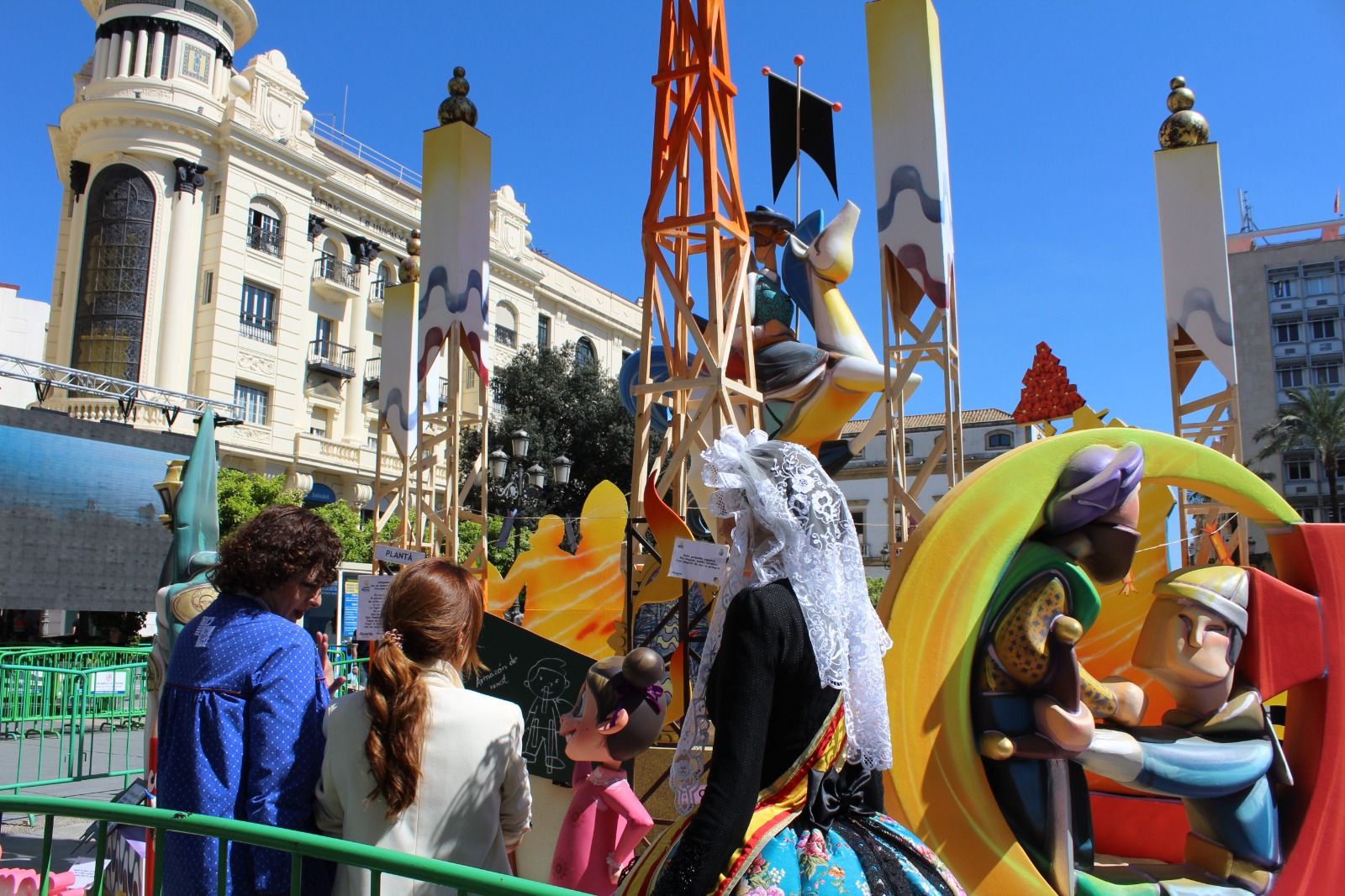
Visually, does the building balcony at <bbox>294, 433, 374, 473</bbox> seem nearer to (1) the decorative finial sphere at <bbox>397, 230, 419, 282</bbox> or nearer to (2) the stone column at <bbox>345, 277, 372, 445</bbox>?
(2) the stone column at <bbox>345, 277, 372, 445</bbox>

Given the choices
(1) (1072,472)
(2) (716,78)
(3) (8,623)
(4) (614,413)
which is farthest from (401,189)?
(1) (1072,472)

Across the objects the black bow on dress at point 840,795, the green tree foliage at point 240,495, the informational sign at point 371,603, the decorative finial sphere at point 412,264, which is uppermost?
the decorative finial sphere at point 412,264

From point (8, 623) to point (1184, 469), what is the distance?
79.9 ft

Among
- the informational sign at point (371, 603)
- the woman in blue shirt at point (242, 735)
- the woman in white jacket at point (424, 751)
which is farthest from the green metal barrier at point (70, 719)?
the woman in white jacket at point (424, 751)

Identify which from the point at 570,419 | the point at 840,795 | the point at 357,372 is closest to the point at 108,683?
the point at 840,795

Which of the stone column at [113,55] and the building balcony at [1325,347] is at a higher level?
the stone column at [113,55]

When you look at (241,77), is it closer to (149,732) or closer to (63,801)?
(149,732)

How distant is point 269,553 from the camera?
251 centimetres

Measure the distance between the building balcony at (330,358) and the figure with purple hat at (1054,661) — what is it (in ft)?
87.1

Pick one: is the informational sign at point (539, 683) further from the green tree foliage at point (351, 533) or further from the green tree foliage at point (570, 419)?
the green tree foliage at point (570, 419)

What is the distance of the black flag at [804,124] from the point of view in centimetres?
973

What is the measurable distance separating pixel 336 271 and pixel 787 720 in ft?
93.7

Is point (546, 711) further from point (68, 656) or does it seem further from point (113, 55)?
point (113, 55)

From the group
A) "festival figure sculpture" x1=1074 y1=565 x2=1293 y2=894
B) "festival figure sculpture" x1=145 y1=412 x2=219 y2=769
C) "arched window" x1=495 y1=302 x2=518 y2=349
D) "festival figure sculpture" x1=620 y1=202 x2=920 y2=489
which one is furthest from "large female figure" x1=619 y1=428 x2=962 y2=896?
"arched window" x1=495 y1=302 x2=518 y2=349
